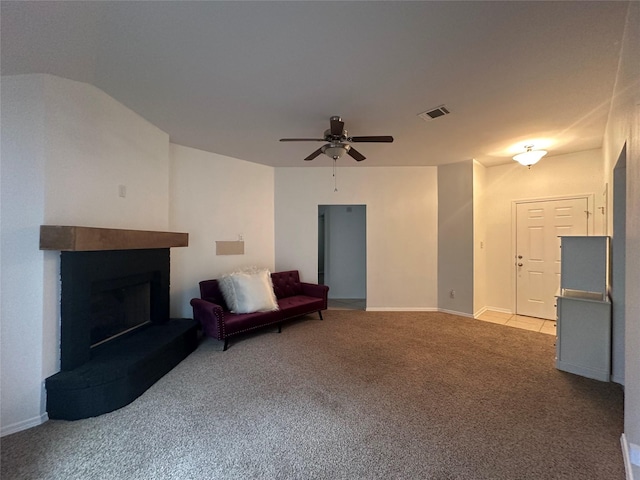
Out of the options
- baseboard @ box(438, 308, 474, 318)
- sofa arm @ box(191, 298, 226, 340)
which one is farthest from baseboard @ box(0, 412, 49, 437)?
baseboard @ box(438, 308, 474, 318)

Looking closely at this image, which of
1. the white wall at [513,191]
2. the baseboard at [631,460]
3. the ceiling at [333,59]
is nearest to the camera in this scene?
the baseboard at [631,460]

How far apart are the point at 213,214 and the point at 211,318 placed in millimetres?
1712

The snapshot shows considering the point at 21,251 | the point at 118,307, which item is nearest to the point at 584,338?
the point at 118,307

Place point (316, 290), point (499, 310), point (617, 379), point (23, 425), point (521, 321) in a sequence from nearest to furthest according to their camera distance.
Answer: point (23, 425), point (617, 379), point (521, 321), point (316, 290), point (499, 310)

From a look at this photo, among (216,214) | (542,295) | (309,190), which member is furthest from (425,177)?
(216,214)

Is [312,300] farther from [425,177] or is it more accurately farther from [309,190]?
[425,177]

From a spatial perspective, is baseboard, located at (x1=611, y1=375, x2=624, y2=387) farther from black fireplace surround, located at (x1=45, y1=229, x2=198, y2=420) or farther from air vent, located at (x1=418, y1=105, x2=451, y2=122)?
black fireplace surround, located at (x1=45, y1=229, x2=198, y2=420)

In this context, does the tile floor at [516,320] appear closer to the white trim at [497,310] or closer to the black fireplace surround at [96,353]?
the white trim at [497,310]

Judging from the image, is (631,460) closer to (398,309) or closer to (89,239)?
(398,309)

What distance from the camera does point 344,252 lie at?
246 inches

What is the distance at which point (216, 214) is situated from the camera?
4.22m

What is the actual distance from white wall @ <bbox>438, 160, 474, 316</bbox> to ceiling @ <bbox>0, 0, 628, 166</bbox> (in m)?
1.48

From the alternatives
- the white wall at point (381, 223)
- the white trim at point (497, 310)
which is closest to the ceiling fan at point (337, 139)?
the white wall at point (381, 223)

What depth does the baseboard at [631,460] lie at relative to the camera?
4.35ft
